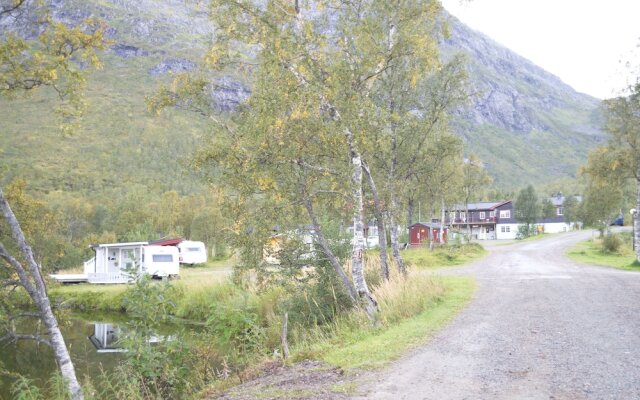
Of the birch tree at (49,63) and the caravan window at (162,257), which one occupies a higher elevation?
the birch tree at (49,63)

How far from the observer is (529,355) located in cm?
800

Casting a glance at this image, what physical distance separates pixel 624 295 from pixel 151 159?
415ft

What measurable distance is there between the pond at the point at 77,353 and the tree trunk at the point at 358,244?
462 cm

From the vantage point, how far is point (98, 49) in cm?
937

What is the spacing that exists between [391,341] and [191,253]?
126 feet

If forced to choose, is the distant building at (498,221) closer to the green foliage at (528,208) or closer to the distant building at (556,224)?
the distant building at (556,224)

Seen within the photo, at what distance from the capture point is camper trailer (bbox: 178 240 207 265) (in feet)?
148

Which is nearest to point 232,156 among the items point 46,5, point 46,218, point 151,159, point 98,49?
point 98,49

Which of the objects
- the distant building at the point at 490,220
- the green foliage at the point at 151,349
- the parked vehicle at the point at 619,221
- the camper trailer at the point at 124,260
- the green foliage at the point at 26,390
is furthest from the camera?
the parked vehicle at the point at 619,221

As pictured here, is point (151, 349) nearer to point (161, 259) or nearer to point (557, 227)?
point (161, 259)

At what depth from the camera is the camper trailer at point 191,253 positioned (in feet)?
148

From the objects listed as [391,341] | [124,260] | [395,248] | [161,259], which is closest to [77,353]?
[395,248]

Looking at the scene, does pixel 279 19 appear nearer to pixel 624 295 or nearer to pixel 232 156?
pixel 232 156

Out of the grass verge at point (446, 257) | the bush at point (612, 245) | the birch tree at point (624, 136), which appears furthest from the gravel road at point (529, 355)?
the bush at point (612, 245)
